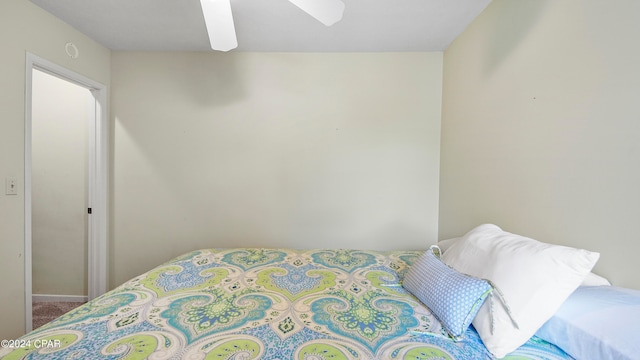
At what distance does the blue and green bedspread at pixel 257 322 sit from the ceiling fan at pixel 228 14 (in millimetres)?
1319

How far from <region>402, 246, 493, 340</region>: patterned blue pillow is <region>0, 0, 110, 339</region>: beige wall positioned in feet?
7.98

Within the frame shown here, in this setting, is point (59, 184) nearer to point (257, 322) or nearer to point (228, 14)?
point (228, 14)

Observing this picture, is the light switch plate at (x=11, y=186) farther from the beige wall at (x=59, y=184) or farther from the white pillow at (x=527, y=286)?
the white pillow at (x=527, y=286)

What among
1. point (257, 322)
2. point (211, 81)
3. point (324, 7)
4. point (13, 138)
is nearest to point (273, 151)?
point (211, 81)

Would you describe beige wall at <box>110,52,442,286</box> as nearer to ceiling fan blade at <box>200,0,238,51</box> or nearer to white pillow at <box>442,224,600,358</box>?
ceiling fan blade at <box>200,0,238,51</box>

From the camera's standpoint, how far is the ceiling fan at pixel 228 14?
1.08m

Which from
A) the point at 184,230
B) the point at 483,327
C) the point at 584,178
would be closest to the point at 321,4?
the point at 584,178

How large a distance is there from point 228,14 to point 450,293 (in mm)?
1635

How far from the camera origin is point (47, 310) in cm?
213

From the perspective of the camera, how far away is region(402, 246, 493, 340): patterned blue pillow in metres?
0.86

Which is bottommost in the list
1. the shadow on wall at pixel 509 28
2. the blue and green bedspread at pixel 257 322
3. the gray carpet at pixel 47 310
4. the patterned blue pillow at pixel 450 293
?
the gray carpet at pixel 47 310

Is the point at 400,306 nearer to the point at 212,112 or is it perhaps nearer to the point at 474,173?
the point at 474,173

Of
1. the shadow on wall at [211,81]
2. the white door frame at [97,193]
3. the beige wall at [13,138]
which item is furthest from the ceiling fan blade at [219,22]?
the white door frame at [97,193]

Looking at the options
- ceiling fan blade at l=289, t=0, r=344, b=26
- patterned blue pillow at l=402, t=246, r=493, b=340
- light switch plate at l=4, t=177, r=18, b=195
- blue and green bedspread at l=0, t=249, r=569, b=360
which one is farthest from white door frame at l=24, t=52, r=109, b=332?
patterned blue pillow at l=402, t=246, r=493, b=340
